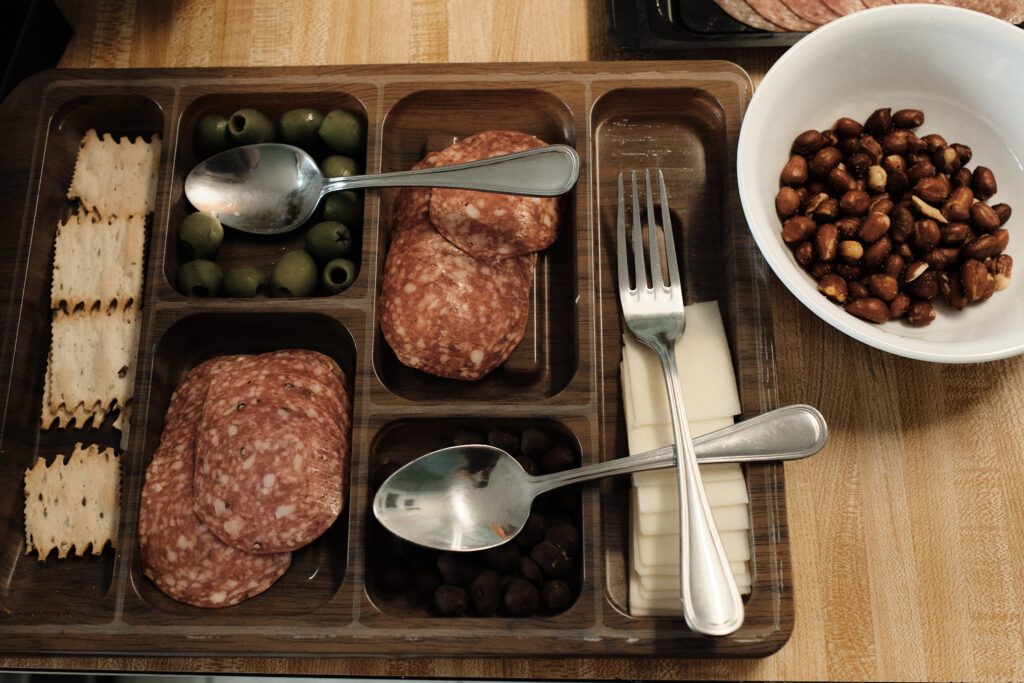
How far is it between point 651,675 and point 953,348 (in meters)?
0.75

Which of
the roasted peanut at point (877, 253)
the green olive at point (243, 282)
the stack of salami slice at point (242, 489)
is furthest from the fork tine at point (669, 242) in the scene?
the green olive at point (243, 282)

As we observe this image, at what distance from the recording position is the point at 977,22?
119 centimetres

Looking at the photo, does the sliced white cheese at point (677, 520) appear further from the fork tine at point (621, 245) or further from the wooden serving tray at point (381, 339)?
the fork tine at point (621, 245)

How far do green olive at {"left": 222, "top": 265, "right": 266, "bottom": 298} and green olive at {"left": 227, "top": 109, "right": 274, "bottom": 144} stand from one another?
27 cm

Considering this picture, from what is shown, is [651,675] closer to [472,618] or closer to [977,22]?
[472,618]

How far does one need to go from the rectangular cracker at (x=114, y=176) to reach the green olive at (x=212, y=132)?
0.11 m

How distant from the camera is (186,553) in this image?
119 centimetres

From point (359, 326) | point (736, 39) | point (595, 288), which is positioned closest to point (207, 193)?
point (359, 326)

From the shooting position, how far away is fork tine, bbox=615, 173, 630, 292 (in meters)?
1.26

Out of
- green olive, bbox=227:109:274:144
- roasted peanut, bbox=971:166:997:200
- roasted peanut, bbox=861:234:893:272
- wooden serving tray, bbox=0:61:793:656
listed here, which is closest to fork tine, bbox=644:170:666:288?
wooden serving tray, bbox=0:61:793:656

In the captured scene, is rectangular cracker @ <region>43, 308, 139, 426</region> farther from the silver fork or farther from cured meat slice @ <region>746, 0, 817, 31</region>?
cured meat slice @ <region>746, 0, 817, 31</region>

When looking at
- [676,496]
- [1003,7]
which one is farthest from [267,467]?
[1003,7]

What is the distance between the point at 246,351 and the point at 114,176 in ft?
1.52

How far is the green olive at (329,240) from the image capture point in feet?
4.37
